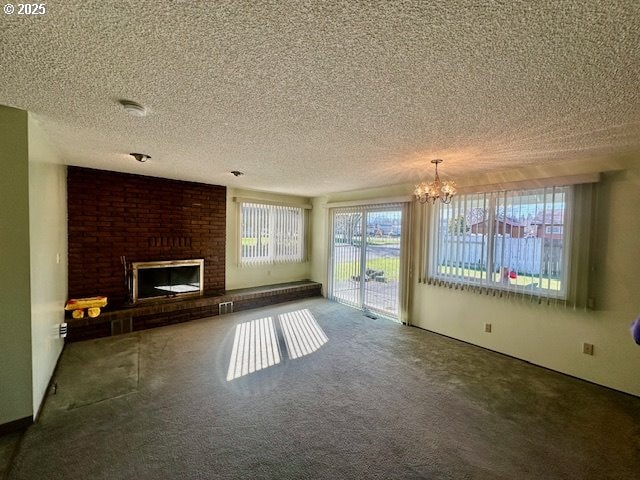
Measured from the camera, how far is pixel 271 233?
5.91 metres

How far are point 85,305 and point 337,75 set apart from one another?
4.17 meters

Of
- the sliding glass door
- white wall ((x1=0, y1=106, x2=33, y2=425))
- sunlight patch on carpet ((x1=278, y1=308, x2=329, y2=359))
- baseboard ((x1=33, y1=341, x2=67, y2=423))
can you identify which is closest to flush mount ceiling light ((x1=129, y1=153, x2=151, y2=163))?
white wall ((x1=0, y1=106, x2=33, y2=425))

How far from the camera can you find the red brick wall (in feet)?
12.6

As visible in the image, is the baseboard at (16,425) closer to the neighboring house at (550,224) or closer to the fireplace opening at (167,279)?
the fireplace opening at (167,279)

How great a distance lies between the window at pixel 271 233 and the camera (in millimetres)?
5535

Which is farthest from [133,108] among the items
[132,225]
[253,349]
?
[132,225]

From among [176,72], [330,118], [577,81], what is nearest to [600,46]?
[577,81]

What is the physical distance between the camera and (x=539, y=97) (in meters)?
1.63

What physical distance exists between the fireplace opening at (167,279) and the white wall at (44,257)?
101 centimetres

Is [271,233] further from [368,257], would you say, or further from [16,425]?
[16,425]

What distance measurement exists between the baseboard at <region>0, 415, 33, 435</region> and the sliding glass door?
438cm

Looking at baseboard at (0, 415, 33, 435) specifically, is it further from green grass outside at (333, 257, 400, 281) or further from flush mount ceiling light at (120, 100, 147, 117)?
green grass outside at (333, 257, 400, 281)

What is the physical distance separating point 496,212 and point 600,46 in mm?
2580

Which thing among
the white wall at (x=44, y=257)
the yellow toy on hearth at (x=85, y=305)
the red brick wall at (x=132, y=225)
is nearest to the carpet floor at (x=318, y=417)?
the white wall at (x=44, y=257)
